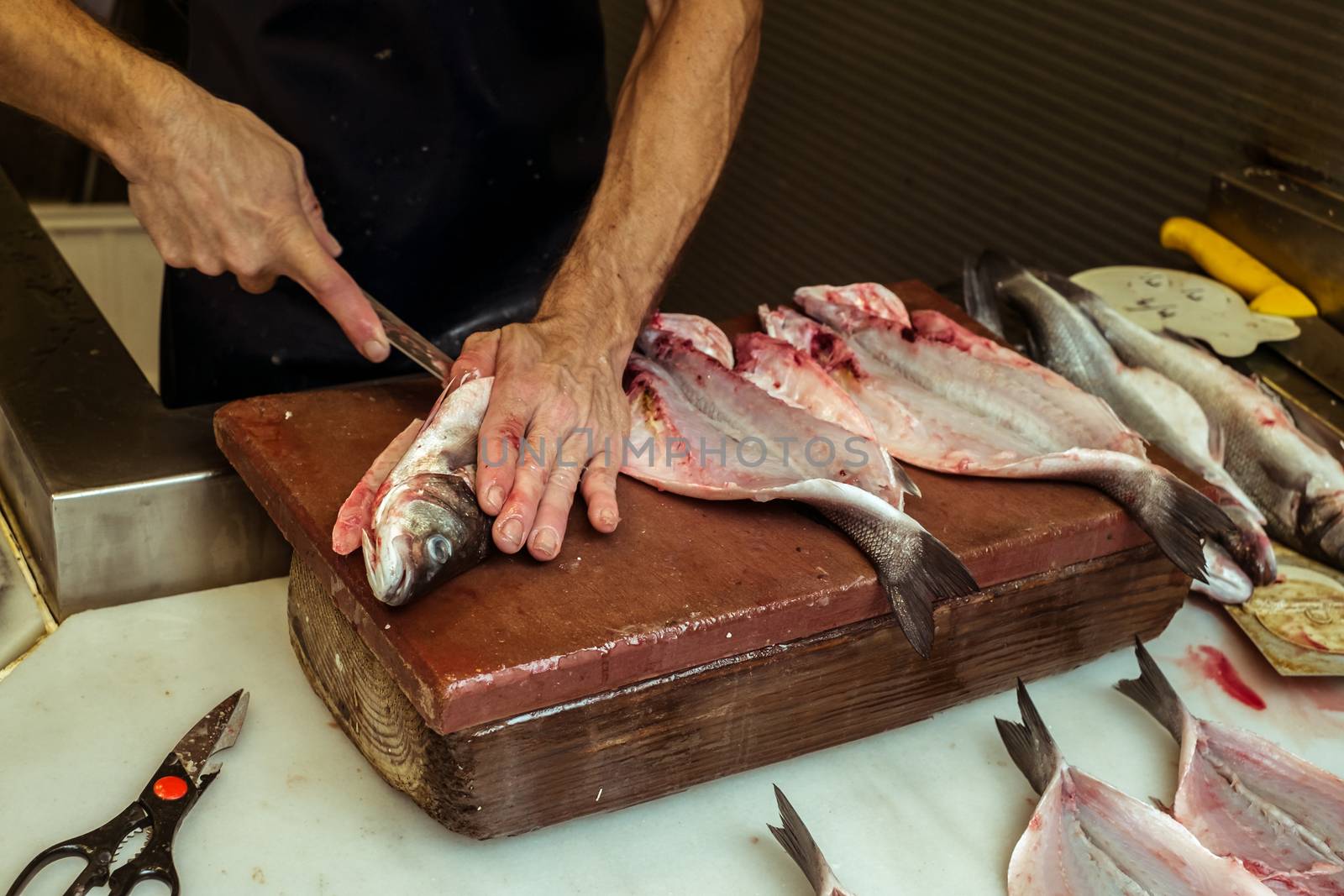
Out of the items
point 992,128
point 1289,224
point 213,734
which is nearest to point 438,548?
point 213,734

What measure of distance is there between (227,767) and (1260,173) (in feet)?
7.83

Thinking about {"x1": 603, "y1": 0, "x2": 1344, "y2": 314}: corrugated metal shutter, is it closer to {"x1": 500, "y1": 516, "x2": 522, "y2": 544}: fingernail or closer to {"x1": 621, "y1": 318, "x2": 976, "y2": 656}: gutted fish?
{"x1": 621, "y1": 318, "x2": 976, "y2": 656}: gutted fish

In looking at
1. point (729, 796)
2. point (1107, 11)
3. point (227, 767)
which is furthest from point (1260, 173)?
→ point (227, 767)

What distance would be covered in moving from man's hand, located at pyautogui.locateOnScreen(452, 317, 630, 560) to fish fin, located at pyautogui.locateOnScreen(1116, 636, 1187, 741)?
2.48 ft

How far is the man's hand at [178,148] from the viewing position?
1.68 meters

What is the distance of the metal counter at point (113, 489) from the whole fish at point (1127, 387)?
1405 mm

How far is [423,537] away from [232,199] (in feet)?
2.29

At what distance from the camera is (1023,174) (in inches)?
138

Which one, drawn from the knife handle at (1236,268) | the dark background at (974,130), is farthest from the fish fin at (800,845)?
the knife handle at (1236,268)

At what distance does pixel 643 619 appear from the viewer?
1360 mm

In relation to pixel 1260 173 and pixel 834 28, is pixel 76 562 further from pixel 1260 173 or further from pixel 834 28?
pixel 834 28

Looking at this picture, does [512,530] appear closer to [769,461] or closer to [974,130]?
[769,461]

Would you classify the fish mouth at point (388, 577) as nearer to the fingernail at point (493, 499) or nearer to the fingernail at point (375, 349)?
the fingernail at point (493, 499)

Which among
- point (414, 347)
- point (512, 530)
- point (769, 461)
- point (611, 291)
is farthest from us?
point (611, 291)
